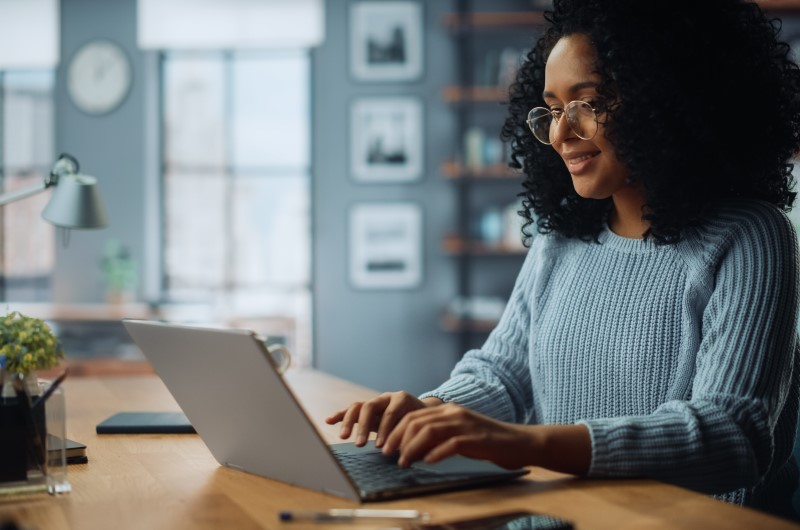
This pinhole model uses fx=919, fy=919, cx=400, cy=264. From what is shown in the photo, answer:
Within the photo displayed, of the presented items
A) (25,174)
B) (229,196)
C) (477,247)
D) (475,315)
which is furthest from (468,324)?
(25,174)

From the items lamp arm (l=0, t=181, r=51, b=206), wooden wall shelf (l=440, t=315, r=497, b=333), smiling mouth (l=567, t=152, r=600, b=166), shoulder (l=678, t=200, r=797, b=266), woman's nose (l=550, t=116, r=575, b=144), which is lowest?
wooden wall shelf (l=440, t=315, r=497, b=333)

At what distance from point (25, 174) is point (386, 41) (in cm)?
242

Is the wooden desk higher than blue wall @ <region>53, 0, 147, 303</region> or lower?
lower

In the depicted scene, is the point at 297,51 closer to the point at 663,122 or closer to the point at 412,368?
the point at 412,368

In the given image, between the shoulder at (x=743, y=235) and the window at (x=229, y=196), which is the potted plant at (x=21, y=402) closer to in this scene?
the shoulder at (x=743, y=235)

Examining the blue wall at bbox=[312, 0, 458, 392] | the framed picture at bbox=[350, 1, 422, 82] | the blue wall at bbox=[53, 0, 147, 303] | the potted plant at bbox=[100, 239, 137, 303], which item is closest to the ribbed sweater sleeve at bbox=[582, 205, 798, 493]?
the blue wall at bbox=[312, 0, 458, 392]

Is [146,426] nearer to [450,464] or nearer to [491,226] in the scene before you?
[450,464]

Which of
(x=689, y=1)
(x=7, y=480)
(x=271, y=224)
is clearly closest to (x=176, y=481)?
(x=7, y=480)

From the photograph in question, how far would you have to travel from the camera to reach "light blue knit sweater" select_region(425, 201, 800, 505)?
1.07 m

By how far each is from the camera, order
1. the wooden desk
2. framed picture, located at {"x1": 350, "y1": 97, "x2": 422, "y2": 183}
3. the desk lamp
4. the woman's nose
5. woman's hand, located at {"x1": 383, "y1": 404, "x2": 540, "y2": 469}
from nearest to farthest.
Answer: the wooden desk < woman's hand, located at {"x1": 383, "y1": 404, "x2": 540, "y2": 469} < the woman's nose < the desk lamp < framed picture, located at {"x1": 350, "y1": 97, "x2": 422, "y2": 183}

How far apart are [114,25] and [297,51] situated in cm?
114

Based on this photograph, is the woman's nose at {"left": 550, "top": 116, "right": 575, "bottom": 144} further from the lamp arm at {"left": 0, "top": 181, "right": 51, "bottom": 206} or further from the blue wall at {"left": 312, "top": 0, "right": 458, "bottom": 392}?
the blue wall at {"left": 312, "top": 0, "right": 458, "bottom": 392}

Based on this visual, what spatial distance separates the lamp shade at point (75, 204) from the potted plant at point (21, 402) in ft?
2.55

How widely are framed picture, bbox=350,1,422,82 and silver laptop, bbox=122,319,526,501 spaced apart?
442 centimetres
